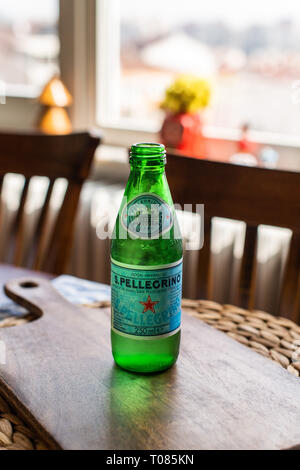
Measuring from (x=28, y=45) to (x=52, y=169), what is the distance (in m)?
0.98

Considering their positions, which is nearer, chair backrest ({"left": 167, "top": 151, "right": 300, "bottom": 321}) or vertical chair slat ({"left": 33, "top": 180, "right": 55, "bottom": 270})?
chair backrest ({"left": 167, "top": 151, "right": 300, "bottom": 321})

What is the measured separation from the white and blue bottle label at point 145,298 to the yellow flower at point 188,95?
102 cm

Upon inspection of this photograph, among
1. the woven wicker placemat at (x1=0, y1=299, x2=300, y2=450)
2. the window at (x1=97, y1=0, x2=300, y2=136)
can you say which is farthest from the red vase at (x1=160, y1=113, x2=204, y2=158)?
the woven wicker placemat at (x1=0, y1=299, x2=300, y2=450)

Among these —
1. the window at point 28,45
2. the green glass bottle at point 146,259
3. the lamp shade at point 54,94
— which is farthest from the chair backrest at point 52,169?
the window at point 28,45

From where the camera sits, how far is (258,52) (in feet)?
4.93

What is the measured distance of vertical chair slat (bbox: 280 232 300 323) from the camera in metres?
0.94

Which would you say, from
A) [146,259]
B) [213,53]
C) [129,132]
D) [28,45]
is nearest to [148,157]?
[146,259]

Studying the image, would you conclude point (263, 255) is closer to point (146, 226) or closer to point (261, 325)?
point (261, 325)

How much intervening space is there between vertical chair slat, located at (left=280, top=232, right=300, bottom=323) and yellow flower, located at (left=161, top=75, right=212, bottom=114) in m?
0.66

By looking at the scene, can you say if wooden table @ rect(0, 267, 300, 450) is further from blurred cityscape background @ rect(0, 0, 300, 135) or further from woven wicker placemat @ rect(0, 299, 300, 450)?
blurred cityscape background @ rect(0, 0, 300, 135)

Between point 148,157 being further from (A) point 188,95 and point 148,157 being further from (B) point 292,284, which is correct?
(A) point 188,95

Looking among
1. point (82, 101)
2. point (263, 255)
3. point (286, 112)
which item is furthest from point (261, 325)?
point (82, 101)

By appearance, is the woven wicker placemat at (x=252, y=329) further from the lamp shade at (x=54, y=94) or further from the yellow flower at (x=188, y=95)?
the lamp shade at (x=54, y=94)
